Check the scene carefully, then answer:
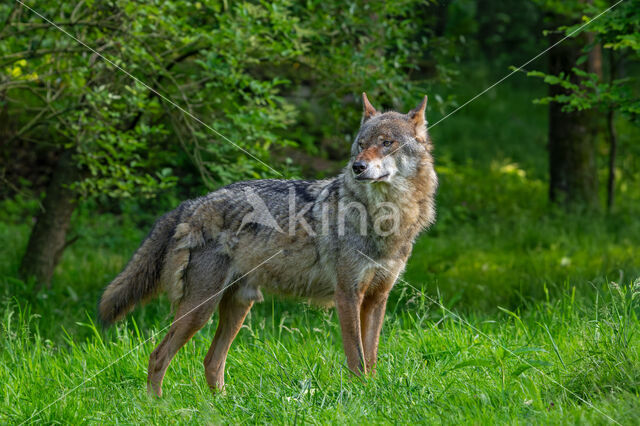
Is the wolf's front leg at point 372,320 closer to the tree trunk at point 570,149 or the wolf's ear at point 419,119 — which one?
the wolf's ear at point 419,119

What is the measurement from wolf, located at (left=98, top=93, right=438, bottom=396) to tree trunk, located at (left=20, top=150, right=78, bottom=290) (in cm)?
293

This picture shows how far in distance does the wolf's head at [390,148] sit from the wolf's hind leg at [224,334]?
1302 mm

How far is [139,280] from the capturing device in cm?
470

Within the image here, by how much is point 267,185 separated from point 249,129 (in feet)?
4.12

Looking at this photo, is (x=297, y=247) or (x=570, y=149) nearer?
(x=297, y=247)

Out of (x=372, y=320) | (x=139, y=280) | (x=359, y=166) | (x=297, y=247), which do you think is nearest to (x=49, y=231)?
(x=139, y=280)

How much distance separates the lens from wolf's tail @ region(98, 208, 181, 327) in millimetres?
4664

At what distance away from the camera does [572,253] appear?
7.91 metres

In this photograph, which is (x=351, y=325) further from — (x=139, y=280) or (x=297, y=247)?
(x=139, y=280)

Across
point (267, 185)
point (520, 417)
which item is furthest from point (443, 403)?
point (267, 185)

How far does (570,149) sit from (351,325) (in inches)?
270

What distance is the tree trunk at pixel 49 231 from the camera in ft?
23.7

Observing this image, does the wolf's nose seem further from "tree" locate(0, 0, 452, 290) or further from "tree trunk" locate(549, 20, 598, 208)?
"tree trunk" locate(549, 20, 598, 208)

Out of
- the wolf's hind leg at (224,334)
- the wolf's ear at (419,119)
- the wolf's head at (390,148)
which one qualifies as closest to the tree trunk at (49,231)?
the wolf's hind leg at (224,334)
